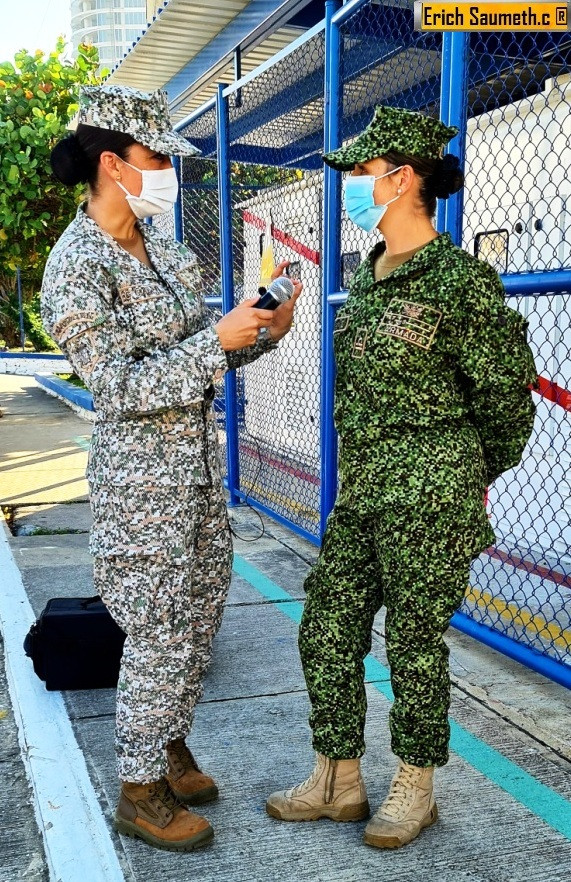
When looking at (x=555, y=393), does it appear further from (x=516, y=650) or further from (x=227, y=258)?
(x=227, y=258)

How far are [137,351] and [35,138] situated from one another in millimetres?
8609

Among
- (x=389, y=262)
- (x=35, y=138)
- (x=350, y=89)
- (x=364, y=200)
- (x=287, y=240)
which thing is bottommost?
(x=389, y=262)

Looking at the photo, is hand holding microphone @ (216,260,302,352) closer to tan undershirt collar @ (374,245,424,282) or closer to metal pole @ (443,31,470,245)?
tan undershirt collar @ (374,245,424,282)

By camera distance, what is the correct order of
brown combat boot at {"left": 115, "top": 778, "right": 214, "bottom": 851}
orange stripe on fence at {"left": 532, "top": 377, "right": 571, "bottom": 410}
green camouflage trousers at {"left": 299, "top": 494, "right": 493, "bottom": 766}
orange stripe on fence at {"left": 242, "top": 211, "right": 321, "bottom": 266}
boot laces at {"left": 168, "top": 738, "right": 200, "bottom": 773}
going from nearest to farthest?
green camouflage trousers at {"left": 299, "top": 494, "right": 493, "bottom": 766} < brown combat boot at {"left": 115, "top": 778, "right": 214, "bottom": 851} < boot laces at {"left": 168, "top": 738, "right": 200, "bottom": 773} < orange stripe on fence at {"left": 532, "top": 377, "right": 571, "bottom": 410} < orange stripe on fence at {"left": 242, "top": 211, "right": 321, "bottom": 266}

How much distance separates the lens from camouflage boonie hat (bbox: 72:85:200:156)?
2.26 m

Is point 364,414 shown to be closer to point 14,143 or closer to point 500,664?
point 500,664

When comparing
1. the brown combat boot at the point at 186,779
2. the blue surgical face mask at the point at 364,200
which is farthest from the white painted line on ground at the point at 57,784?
the blue surgical face mask at the point at 364,200

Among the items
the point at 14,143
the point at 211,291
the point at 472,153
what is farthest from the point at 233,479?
the point at 14,143

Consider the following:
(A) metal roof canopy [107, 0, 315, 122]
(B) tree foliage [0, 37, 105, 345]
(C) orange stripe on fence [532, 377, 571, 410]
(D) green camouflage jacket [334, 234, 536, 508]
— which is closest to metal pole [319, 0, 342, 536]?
(C) orange stripe on fence [532, 377, 571, 410]

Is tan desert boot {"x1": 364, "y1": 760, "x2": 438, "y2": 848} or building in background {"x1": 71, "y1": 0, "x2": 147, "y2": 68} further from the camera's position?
building in background {"x1": 71, "y1": 0, "x2": 147, "y2": 68}

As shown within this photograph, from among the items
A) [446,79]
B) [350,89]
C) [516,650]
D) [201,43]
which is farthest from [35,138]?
[516,650]

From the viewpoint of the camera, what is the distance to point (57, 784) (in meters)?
2.76

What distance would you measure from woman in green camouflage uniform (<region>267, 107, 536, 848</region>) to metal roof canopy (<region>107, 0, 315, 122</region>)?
4.92 m

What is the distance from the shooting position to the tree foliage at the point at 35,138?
9.95 metres
